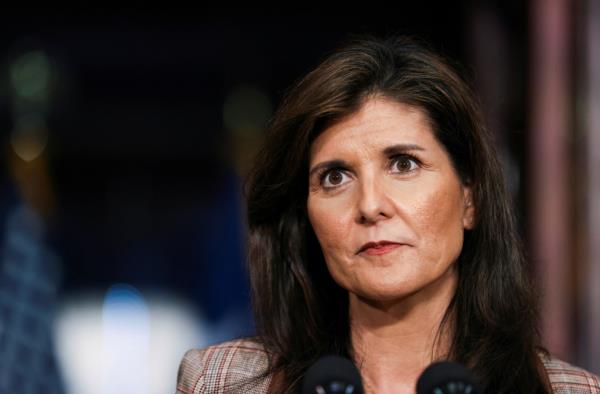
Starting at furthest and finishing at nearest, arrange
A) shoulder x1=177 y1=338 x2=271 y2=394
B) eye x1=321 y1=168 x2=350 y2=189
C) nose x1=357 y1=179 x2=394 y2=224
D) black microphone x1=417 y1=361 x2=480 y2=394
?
shoulder x1=177 y1=338 x2=271 y2=394
eye x1=321 y1=168 x2=350 y2=189
nose x1=357 y1=179 x2=394 y2=224
black microphone x1=417 y1=361 x2=480 y2=394

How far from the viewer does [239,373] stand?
202 cm

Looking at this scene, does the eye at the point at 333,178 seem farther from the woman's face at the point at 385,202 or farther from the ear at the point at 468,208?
the ear at the point at 468,208

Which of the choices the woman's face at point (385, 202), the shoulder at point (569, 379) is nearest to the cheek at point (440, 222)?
the woman's face at point (385, 202)

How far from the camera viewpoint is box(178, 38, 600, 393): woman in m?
1.83

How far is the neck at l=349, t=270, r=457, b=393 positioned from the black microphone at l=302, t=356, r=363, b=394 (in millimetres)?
461

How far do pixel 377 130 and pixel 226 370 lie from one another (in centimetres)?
53

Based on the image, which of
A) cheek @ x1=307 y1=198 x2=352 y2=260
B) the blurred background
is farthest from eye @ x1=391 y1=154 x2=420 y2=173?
the blurred background

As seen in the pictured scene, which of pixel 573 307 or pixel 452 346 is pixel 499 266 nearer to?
pixel 452 346

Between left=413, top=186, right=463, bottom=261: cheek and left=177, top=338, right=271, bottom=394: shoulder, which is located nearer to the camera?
left=413, top=186, right=463, bottom=261: cheek

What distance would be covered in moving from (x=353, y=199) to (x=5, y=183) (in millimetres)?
4144

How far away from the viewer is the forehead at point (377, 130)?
1.86 meters

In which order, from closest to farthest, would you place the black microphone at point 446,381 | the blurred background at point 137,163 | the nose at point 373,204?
the black microphone at point 446,381, the nose at point 373,204, the blurred background at point 137,163

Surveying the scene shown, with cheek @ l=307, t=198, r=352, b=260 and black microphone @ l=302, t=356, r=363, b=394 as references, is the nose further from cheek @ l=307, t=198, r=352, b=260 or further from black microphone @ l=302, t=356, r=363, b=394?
black microphone @ l=302, t=356, r=363, b=394

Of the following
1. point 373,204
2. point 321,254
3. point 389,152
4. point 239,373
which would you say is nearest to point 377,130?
point 389,152
